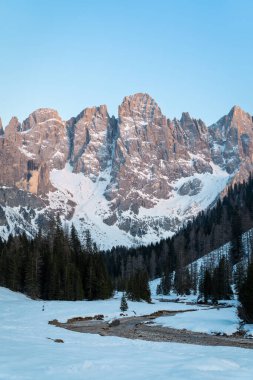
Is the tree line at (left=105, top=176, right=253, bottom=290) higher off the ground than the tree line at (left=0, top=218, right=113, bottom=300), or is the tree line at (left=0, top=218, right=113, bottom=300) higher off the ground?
the tree line at (left=105, top=176, right=253, bottom=290)

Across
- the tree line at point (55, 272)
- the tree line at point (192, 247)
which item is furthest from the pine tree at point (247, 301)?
the tree line at point (192, 247)

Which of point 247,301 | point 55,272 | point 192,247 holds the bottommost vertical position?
point 247,301

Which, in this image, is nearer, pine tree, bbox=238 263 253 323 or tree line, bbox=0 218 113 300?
pine tree, bbox=238 263 253 323

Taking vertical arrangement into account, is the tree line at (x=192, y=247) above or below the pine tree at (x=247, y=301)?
above

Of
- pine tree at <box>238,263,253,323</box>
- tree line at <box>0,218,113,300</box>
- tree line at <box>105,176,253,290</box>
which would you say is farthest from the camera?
tree line at <box>105,176,253,290</box>

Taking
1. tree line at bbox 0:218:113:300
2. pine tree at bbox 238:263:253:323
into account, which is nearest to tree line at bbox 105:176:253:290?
tree line at bbox 0:218:113:300

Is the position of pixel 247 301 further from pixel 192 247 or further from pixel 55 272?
pixel 192 247

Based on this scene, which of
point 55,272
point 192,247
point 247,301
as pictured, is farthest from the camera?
point 192,247

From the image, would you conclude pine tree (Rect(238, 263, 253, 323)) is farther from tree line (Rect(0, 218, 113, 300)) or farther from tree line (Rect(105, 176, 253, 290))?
tree line (Rect(105, 176, 253, 290))

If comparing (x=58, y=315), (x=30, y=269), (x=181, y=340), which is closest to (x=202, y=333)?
(x=181, y=340)

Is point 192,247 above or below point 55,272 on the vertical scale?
above

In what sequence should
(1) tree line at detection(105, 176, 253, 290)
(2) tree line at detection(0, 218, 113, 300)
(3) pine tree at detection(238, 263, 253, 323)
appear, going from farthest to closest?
(1) tree line at detection(105, 176, 253, 290)
(2) tree line at detection(0, 218, 113, 300)
(3) pine tree at detection(238, 263, 253, 323)

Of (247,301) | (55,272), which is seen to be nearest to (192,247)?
(55,272)

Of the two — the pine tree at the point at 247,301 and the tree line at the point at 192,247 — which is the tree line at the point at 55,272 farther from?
the pine tree at the point at 247,301
